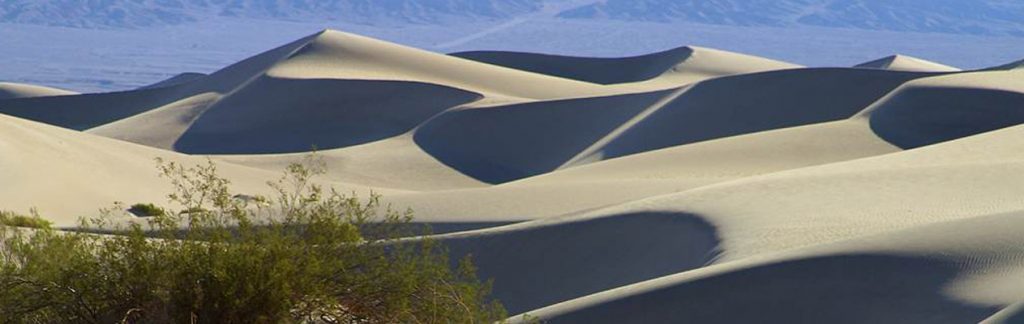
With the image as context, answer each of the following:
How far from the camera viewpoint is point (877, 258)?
15008 millimetres

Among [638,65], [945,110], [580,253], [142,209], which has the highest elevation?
[638,65]

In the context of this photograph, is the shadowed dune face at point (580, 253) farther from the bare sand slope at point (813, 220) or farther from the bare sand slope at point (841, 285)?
the bare sand slope at point (841, 285)

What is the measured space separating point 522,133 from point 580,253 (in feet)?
122

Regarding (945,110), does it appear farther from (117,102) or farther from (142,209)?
(117,102)

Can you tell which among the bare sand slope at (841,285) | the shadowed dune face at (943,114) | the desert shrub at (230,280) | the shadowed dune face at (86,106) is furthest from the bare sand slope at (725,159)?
the shadowed dune face at (86,106)

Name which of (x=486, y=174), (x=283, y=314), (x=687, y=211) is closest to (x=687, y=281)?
(x=283, y=314)

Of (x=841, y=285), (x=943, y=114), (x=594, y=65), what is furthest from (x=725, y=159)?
(x=594, y=65)

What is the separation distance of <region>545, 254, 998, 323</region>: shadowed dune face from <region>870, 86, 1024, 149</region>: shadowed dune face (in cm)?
2799

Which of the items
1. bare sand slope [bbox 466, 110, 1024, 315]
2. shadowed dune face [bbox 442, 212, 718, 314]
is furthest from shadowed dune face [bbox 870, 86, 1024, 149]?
shadowed dune face [bbox 442, 212, 718, 314]

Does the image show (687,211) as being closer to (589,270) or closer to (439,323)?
(589,270)

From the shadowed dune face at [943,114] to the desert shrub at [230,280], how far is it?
3303 centimetres

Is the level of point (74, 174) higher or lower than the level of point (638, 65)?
higher

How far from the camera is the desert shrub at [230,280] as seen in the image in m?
9.95

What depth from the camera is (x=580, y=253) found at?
21.9m
